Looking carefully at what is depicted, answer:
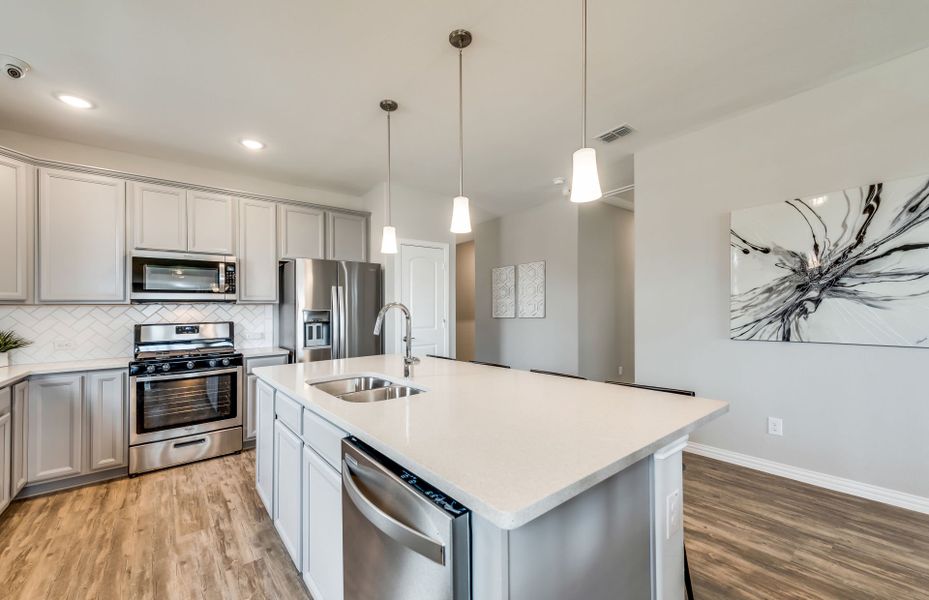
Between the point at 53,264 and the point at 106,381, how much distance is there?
38.0 inches

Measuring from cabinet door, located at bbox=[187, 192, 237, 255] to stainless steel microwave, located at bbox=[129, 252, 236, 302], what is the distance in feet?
0.30

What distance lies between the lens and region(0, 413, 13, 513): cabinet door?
219 centimetres

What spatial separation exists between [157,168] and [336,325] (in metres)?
2.18

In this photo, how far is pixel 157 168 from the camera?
345 cm

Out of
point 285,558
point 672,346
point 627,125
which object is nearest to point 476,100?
point 627,125

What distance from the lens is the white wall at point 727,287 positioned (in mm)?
2229

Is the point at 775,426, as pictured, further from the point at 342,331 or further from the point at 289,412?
the point at 342,331

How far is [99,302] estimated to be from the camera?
2.91m

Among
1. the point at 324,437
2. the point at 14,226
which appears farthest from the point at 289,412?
the point at 14,226

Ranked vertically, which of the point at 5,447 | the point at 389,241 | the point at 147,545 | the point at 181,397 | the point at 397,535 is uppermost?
the point at 389,241

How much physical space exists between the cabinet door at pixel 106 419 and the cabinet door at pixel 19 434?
0.99 feet

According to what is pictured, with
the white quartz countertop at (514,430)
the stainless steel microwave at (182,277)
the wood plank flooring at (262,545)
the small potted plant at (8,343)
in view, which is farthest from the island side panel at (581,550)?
the small potted plant at (8,343)

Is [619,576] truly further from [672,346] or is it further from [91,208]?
[91,208]

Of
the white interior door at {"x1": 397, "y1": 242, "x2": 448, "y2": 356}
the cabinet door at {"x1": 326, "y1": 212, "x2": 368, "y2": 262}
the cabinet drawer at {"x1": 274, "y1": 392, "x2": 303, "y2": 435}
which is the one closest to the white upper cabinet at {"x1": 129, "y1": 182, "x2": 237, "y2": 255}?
the cabinet door at {"x1": 326, "y1": 212, "x2": 368, "y2": 262}
